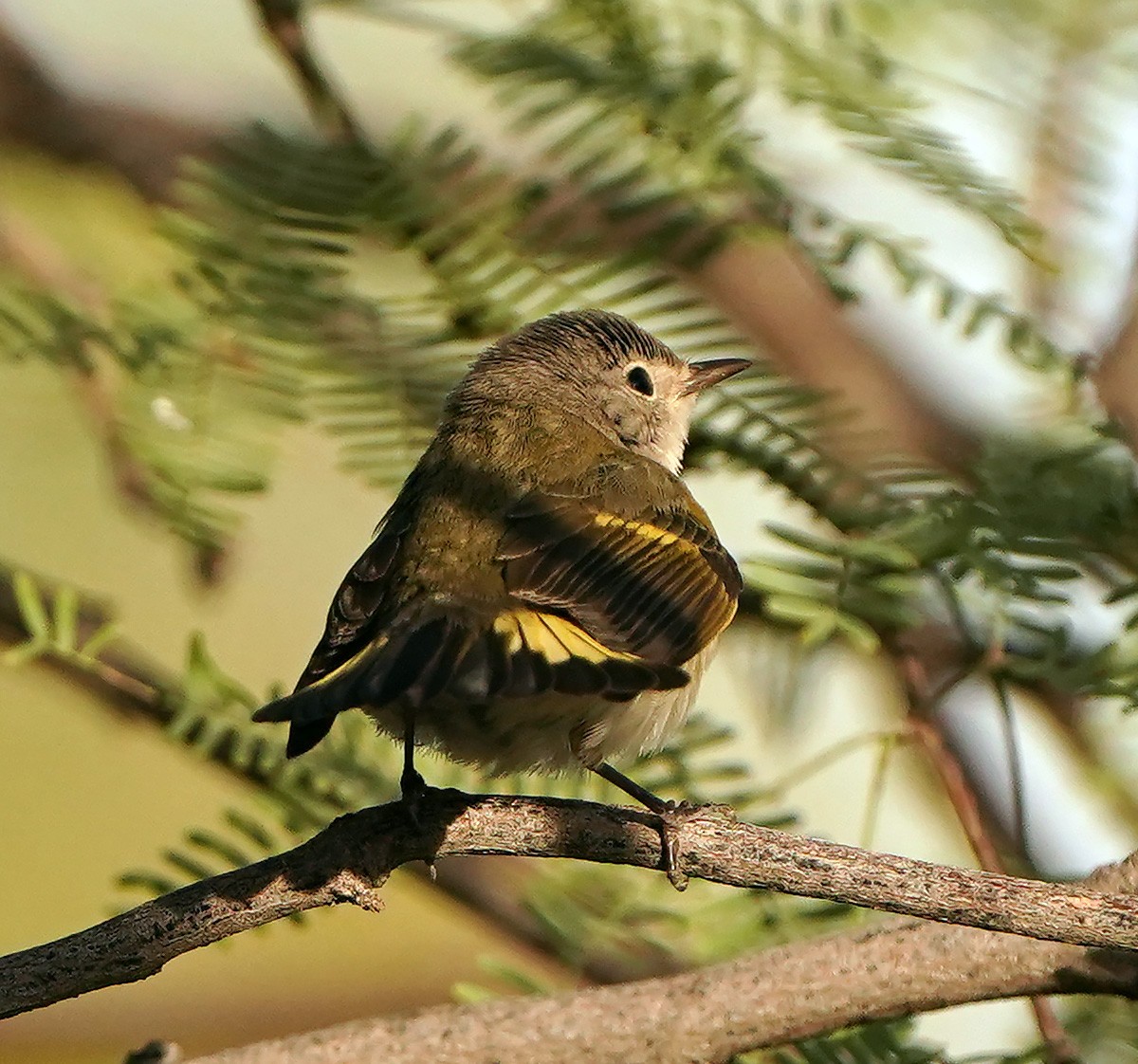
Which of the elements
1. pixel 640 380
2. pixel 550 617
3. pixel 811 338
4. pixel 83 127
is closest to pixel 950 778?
pixel 550 617

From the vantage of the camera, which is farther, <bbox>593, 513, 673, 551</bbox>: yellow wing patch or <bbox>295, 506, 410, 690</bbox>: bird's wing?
<bbox>593, 513, 673, 551</bbox>: yellow wing patch

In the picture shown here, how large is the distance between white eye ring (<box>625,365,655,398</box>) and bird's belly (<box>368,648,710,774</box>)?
85cm

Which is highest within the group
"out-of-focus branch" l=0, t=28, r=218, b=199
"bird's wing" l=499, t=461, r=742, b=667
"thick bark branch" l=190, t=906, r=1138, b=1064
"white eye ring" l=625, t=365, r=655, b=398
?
"out-of-focus branch" l=0, t=28, r=218, b=199

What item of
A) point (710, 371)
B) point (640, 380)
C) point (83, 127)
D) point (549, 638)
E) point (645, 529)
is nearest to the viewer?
point (549, 638)

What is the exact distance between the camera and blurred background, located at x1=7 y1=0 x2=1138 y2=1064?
2186 millimetres

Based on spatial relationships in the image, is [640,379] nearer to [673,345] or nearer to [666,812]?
[673,345]

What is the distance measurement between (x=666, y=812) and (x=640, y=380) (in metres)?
1.14

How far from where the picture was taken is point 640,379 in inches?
115

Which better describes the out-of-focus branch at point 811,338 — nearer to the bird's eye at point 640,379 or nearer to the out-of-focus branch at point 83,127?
the bird's eye at point 640,379

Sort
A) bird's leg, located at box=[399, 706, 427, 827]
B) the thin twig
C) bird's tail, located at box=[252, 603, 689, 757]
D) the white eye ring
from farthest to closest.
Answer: the white eye ring
the thin twig
bird's leg, located at box=[399, 706, 427, 827]
bird's tail, located at box=[252, 603, 689, 757]

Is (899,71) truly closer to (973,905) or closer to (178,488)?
(178,488)

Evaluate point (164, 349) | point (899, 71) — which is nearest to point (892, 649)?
point (899, 71)

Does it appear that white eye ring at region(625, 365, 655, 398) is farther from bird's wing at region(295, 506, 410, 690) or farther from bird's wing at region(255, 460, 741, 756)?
bird's wing at region(295, 506, 410, 690)

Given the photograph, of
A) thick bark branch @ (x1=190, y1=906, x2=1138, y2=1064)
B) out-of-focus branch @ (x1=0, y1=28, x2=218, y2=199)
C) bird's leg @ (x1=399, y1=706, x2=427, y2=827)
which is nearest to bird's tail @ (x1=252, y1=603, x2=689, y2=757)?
bird's leg @ (x1=399, y1=706, x2=427, y2=827)
